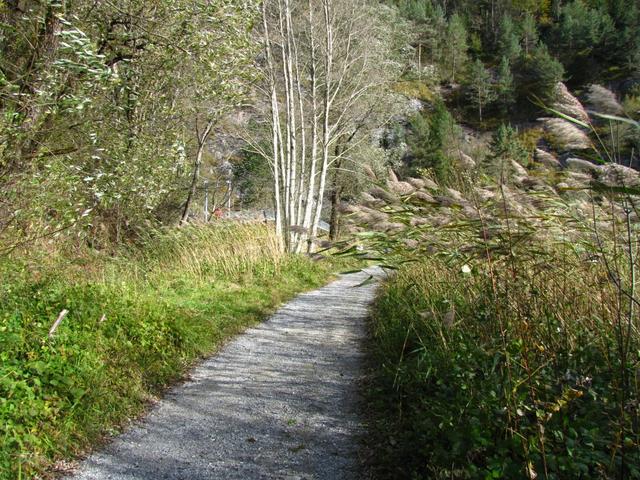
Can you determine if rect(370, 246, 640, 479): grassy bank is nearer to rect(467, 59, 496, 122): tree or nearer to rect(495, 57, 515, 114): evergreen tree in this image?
rect(467, 59, 496, 122): tree

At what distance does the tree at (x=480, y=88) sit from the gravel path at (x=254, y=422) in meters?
61.1

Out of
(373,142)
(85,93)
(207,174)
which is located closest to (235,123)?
(207,174)

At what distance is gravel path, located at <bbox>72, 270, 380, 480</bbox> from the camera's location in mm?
3199

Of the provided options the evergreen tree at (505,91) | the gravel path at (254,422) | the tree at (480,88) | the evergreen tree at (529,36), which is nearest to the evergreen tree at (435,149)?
the gravel path at (254,422)

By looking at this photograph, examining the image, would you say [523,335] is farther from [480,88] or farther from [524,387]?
[480,88]

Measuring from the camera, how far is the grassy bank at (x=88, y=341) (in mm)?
3332

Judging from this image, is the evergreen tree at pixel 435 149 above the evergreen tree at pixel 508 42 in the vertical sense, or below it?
below

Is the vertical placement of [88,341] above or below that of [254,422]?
above

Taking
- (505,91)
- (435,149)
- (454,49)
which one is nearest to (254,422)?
(435,149)

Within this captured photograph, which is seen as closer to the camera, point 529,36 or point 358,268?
point 358,268

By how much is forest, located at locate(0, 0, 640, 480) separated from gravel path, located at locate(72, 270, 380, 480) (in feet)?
0.74

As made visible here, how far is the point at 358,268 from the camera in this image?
6.46 meters

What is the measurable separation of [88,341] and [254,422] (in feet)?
6.19

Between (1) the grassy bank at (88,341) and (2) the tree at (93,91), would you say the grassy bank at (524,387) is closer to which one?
(1) the grassy bank at (88,341)
